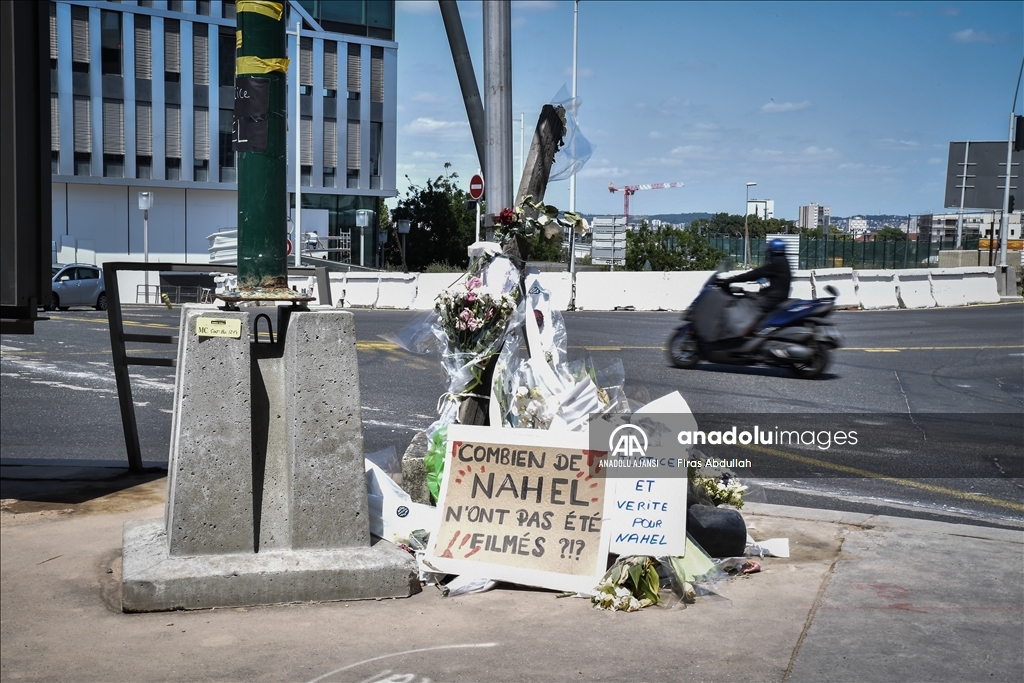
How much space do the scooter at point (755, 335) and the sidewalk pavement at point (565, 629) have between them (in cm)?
258

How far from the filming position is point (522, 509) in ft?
16.9

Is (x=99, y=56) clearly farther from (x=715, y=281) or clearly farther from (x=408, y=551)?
(x=715, y=281)

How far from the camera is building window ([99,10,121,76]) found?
4128cm

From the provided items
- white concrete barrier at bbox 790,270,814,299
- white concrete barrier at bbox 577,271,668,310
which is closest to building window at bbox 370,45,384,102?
white concrete barrier at bbox 577,271,668,310

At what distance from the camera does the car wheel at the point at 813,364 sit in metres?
1.59

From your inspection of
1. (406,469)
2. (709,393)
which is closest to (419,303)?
(709,393)

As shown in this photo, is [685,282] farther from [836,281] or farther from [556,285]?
[556,285]

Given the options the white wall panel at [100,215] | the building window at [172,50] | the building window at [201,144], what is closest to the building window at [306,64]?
the building window at [201,144]

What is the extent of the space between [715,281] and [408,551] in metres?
4.00

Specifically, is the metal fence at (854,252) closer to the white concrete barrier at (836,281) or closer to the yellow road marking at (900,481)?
the white concrete barrier at (836,281)

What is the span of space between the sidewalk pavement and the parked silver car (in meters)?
23.9

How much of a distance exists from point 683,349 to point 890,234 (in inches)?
22.5

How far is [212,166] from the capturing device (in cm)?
4453

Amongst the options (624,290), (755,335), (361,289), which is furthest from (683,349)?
(361,289)
